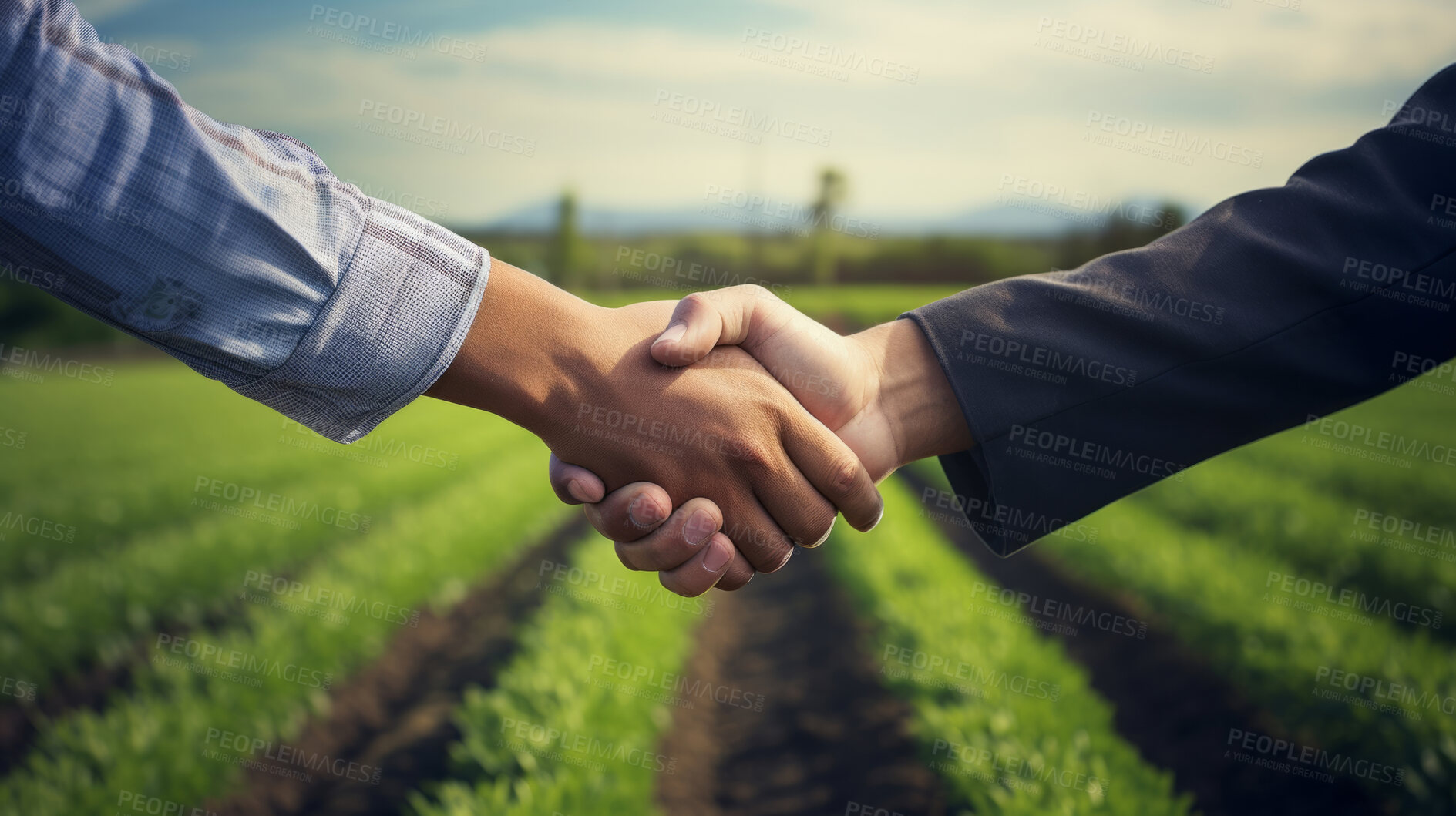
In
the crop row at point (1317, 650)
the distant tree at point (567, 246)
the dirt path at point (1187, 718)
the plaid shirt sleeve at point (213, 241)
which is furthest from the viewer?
the distant tree at point (567, 246)

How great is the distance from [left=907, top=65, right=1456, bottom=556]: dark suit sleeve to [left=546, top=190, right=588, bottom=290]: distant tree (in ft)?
196

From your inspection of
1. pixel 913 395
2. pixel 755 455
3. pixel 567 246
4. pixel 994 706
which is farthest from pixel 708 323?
pixel 567 246

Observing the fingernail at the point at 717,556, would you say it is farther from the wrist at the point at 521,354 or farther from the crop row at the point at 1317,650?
the crop row at the point at 1317,650

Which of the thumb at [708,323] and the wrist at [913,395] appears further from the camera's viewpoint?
the wrist at [913,395]

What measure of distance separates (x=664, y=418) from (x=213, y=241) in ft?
3.64

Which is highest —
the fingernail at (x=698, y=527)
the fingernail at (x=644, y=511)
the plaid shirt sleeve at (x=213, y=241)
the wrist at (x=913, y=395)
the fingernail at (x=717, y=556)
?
the plaid shirt sleeve at (x=213, y=241)

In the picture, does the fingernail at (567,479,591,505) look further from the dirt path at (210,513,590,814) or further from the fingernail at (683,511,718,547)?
the dirt path at (210,513,590,814)

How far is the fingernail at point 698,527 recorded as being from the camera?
7.13ft

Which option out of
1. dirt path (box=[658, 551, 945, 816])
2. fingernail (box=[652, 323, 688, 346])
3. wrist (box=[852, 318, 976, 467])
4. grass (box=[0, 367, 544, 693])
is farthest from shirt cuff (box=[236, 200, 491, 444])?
grass (box=[0, 367, 544, 693])

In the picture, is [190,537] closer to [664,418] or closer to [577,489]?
[577,489]

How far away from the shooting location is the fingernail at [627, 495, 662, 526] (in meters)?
2.10

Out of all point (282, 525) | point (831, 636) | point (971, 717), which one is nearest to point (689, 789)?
point (971, 717)

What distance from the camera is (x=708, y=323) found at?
216 centimetres

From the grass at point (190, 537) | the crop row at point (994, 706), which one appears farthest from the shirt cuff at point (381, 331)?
the grass at point (190, 537)
